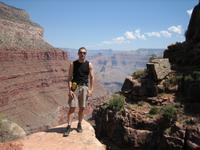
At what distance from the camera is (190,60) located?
2803cm

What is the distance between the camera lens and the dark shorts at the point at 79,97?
11.4m

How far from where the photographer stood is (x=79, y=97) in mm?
11539

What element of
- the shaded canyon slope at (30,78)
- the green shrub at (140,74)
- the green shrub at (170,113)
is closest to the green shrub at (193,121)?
the green shrub at (170,113)

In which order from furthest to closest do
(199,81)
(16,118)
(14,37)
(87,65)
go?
(14,37) → (16,118) → (199,81) → (87,65)

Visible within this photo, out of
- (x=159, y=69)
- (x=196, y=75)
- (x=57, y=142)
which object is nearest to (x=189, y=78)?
A: (x=196, y=75)

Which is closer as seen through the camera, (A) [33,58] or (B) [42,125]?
(B) [42,125]

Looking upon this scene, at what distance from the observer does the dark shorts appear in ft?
37.2

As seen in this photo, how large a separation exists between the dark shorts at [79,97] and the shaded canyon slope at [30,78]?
6839 cm

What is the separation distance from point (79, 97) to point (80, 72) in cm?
93

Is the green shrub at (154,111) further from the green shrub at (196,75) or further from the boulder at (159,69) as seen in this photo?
the green shrub at (196,75)

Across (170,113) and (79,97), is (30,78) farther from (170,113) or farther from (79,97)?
(79,97)

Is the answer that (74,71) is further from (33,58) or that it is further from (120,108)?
(33,58)

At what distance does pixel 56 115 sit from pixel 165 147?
77.6 m

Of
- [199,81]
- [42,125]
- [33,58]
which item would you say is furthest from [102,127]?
[33,58]
